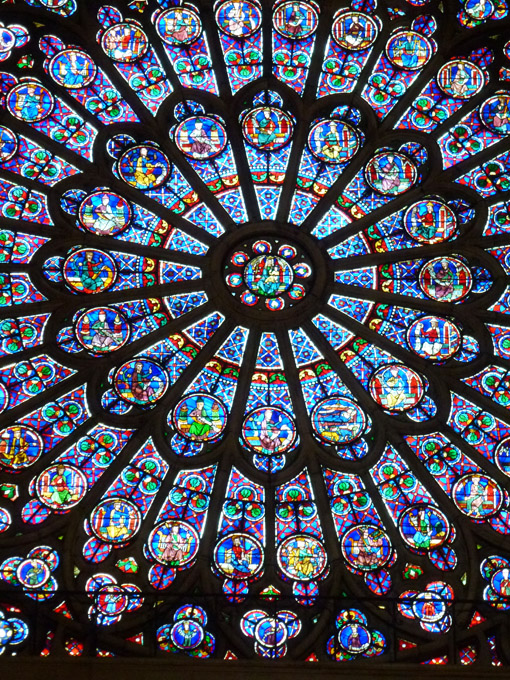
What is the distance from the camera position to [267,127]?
17.1 m

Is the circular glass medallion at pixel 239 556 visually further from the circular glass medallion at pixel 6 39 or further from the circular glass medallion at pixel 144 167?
the circular glass medallion at pixel 6 39

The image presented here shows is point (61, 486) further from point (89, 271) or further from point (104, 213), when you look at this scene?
point (104, 213)

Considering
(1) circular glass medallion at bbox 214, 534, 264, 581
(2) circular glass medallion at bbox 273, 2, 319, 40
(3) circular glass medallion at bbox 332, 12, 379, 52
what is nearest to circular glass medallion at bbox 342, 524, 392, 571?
(1) circular glass medallion at bbox 214, 534, 264, 581

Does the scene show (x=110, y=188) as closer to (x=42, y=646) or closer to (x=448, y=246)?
(x=448, y=246)

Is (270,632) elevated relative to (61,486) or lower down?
lower down

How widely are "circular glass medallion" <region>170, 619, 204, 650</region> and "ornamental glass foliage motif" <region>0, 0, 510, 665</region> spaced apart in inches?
0.9

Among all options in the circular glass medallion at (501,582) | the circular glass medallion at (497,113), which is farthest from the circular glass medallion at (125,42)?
the circular glass medallion at (501,582)

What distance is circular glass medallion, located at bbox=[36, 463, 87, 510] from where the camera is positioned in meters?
15.1

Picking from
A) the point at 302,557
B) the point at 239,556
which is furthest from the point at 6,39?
the point at 302,557

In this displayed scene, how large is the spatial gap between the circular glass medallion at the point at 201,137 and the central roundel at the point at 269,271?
1.18 m

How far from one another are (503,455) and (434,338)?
4.87ft

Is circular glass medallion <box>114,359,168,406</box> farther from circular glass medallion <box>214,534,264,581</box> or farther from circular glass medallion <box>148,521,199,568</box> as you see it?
circular glass medallion <box>214,534,264,581</box>

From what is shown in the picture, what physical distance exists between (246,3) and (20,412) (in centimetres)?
563

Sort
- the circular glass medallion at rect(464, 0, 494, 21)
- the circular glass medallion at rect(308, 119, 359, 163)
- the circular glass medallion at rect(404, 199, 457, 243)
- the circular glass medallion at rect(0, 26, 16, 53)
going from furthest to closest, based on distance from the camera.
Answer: the circular glass medallion at rect(464, 0, 494, 21) → the circular glass medallion at rect(0, 26, 16, 53) → the circular glass medallion at rect(308, 119, 359, 163) → the circular glass medallion at rect(404, 199, 457, 243)
